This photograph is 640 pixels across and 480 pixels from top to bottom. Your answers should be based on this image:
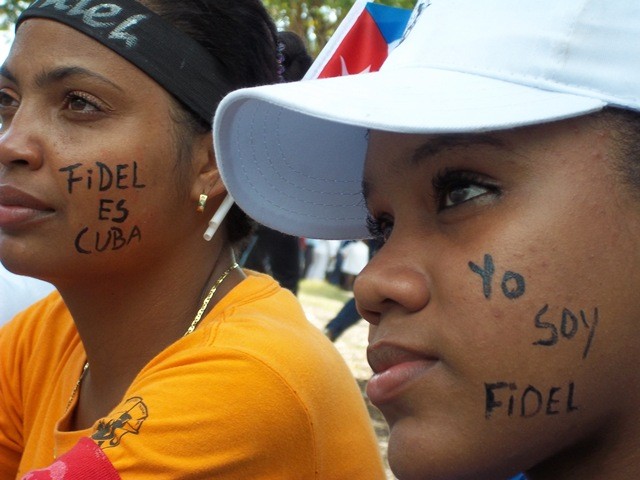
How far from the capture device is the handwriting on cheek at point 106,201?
6.94 ft

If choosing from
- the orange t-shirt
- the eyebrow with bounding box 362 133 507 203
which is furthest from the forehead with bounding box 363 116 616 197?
the orange t-shirt

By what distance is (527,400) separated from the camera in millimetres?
1269

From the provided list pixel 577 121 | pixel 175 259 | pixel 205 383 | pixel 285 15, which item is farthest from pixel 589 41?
pixel 285 15

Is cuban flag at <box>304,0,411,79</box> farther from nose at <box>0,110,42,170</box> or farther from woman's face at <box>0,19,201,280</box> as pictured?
nose at <box>0,110,42,170</box>

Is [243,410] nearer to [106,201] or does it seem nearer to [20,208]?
[106,201]

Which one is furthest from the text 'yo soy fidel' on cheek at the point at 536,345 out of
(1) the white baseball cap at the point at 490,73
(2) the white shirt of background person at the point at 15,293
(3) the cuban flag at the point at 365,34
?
(2) the white shirt of background person at the point at 15,293

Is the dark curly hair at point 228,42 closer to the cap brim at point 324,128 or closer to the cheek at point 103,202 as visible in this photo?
the cheek at point 103,202

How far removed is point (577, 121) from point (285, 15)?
25.9 ft

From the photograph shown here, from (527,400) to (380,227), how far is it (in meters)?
0.51

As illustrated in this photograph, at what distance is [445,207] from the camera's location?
53.9 inches

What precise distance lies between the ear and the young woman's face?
1079mm

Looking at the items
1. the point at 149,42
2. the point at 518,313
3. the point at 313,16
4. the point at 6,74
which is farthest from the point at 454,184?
the point at 313,16

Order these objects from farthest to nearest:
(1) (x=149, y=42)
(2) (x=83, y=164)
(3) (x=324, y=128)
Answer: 1. (1) (x=149, y=42)
2. (2) (x=83, y=164)
3. (3) (x=324, y=128)

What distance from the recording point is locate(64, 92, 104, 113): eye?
7.13ft
